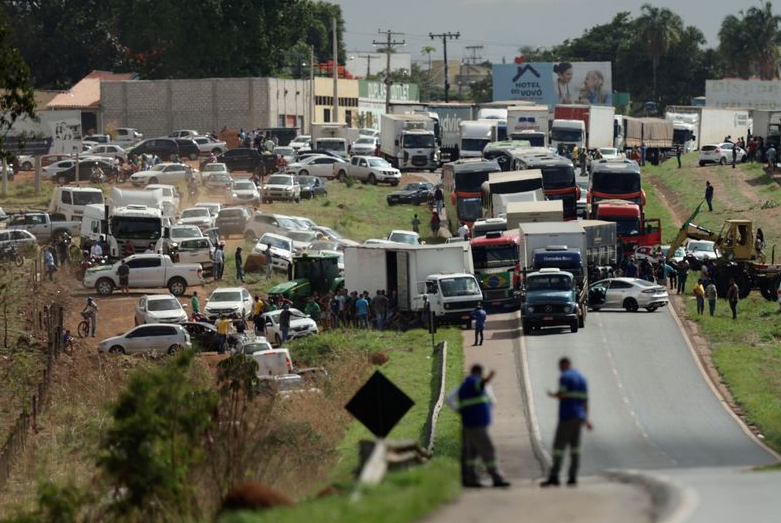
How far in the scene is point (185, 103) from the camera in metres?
108

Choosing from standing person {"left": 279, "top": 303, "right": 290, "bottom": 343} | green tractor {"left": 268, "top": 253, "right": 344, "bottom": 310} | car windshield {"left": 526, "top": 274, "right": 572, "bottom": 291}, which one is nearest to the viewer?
car windshield {"left": 526, "top": 274, "right": 572, "bottom": 291}

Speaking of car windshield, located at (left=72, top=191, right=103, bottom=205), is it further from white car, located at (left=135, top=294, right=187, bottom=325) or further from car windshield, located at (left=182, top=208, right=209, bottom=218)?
white car, located at (left=135, top=294, right=187, bottom=325)

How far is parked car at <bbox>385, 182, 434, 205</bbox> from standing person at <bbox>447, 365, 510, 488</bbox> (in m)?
60.8

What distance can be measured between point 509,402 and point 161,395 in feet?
48.6

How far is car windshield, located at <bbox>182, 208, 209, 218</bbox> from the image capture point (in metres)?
62.1

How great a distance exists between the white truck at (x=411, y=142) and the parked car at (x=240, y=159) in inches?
413

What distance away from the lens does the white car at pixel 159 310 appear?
46.2 m

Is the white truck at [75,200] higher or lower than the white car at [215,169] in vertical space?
lower

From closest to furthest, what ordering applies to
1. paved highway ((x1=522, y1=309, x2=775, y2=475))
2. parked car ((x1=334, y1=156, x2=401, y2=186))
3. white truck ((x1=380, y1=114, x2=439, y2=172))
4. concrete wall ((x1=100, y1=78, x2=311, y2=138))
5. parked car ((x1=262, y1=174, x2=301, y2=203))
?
1. paved highway ((x1=522, y1=309, x2=775, y2=475))
2. parked car ((x1=262, y1=174, x2=301, y2=203))
3. parked car ((x1=334, y1=156, x2=401, y2=186))
4. white truck ((x1=380, y1=114, x2=439, y2=172))
5. concrete wall ((x1=100, y1=78, x2=311, y2=138))

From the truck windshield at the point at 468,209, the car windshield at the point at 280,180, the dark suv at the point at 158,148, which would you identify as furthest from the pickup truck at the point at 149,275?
the dark suv at the point at 158,148

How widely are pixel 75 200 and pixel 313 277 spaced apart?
14.8 metres

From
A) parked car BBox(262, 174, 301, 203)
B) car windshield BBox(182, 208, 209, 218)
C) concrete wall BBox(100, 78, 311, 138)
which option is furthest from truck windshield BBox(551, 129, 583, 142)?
car windshield BBox(182, 208, 209, 218)

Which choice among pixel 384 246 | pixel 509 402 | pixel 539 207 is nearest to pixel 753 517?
pixel 509 402

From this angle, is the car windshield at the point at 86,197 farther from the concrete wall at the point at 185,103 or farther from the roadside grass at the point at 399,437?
the concrete wall at the point at 185,103
